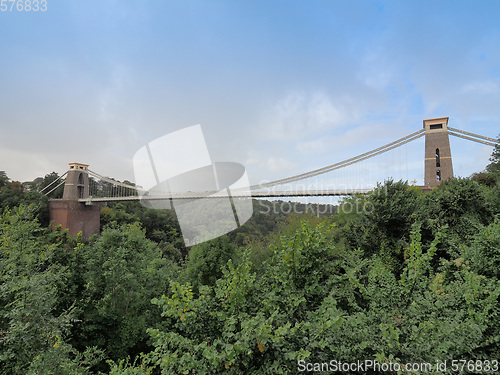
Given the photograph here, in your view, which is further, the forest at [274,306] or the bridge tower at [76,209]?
the bridge tower at [76,209]

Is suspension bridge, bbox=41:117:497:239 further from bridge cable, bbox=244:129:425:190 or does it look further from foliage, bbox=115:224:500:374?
foliage, bbox=115:224:500:374

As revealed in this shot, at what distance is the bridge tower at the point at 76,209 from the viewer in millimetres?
32281

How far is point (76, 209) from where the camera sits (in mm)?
33562

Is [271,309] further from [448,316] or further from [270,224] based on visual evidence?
[270,224]

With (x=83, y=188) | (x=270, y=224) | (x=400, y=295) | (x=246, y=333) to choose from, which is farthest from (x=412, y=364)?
(x=83, y=188)

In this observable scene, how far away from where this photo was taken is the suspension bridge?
21703 mm

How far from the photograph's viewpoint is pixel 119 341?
9453mm

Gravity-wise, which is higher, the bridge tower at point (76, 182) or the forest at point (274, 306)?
the bridge tower at point (76, 182)

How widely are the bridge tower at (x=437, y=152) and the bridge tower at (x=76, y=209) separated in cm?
3439

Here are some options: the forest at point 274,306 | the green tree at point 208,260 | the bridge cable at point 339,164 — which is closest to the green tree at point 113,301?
the forest at point 274,306

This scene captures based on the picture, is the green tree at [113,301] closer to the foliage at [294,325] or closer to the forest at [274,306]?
the forest at [274,306]

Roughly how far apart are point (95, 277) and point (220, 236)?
4609 mm

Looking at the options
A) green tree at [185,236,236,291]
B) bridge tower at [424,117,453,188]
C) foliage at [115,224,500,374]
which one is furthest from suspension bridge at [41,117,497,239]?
foliage at [115,224,500,374]

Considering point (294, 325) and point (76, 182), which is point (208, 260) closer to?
point (294, 325)
